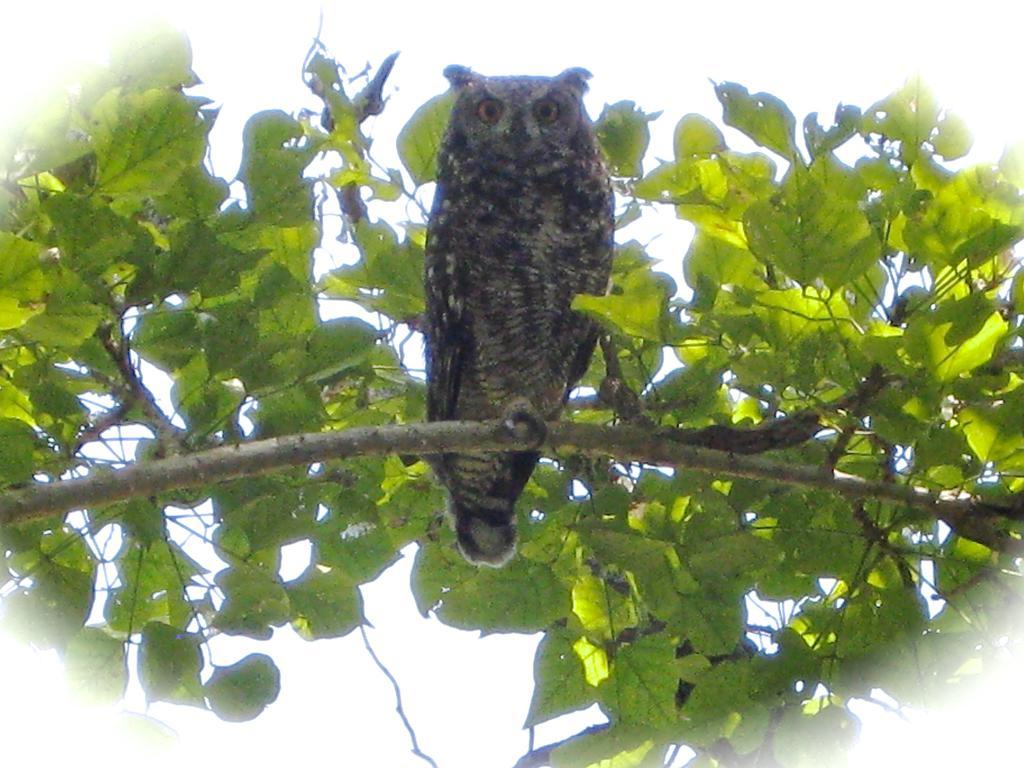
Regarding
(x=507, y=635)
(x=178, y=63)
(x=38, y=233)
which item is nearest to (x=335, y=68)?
(x=178, y=63)

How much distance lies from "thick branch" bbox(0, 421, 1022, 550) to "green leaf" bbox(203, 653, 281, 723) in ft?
0.89

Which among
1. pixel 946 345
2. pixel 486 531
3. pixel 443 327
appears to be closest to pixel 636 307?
pixel 946 345

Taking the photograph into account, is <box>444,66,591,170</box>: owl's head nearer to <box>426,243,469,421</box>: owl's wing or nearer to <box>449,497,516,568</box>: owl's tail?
<box>426,243,469,421</box>: owl's wing

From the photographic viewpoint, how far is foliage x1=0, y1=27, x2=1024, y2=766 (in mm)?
1441

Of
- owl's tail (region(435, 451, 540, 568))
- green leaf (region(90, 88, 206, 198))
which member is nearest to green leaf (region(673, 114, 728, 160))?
green leaf (region(90, 88, 206, 198))

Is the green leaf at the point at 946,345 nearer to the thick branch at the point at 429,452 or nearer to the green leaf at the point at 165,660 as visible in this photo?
the thick branch at the point at 429,452

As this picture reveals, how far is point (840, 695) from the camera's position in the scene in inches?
62.3

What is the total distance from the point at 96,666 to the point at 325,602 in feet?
1.10

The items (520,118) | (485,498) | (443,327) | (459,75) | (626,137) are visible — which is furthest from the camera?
(459,75)

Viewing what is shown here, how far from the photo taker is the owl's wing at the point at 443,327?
2.77m

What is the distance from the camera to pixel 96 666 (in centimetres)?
166

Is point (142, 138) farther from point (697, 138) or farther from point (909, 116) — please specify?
point (909, 116)

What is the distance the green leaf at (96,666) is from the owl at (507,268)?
1.06 m

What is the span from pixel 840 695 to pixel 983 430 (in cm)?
41
